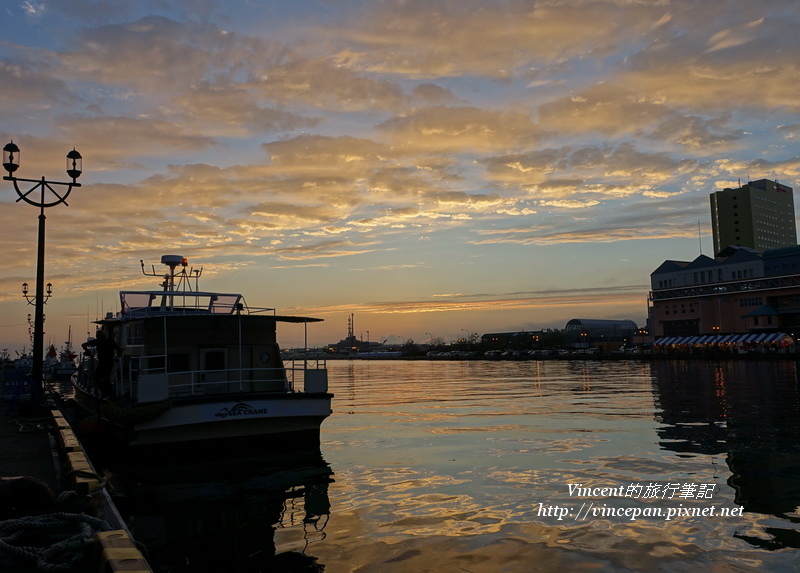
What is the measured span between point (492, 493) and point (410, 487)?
1.97 meters

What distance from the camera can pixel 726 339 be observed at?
372 feet

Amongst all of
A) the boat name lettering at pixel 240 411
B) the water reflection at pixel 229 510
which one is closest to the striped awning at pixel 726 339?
the water reflection at pixel 229 510

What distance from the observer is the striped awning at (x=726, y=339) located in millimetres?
107000

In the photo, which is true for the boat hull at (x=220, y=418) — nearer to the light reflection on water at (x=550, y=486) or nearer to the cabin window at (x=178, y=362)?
the light reflection on water at (x=550, y=486)

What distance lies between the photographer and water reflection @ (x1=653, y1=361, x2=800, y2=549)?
1157cm

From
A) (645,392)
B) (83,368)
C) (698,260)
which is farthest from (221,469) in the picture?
(698,260)

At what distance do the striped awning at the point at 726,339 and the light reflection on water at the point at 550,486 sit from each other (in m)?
91.1

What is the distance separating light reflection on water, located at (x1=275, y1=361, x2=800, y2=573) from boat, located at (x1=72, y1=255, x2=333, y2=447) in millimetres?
2251

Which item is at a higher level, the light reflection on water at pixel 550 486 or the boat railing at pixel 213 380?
the boat railing at pixel 213 380

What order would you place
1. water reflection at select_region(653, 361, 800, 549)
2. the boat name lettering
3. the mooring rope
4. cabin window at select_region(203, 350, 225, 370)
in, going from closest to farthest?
the mooring rope
water reflection at select_region(653, 361, 800, 549)
the boat name lettering
cabin window at select_region(203, 350, 225, 370)

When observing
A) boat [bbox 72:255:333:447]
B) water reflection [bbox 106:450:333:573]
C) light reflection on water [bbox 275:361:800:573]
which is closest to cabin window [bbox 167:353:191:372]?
boat [bbox 72:255:333:447]

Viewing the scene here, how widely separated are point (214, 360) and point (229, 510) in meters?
8.23

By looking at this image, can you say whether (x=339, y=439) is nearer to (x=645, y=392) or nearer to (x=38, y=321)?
(x=38, y=321)

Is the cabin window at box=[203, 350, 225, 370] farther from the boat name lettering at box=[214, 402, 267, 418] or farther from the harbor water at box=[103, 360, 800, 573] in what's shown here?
the harbor water at box=[103, 360, 800, 573]
